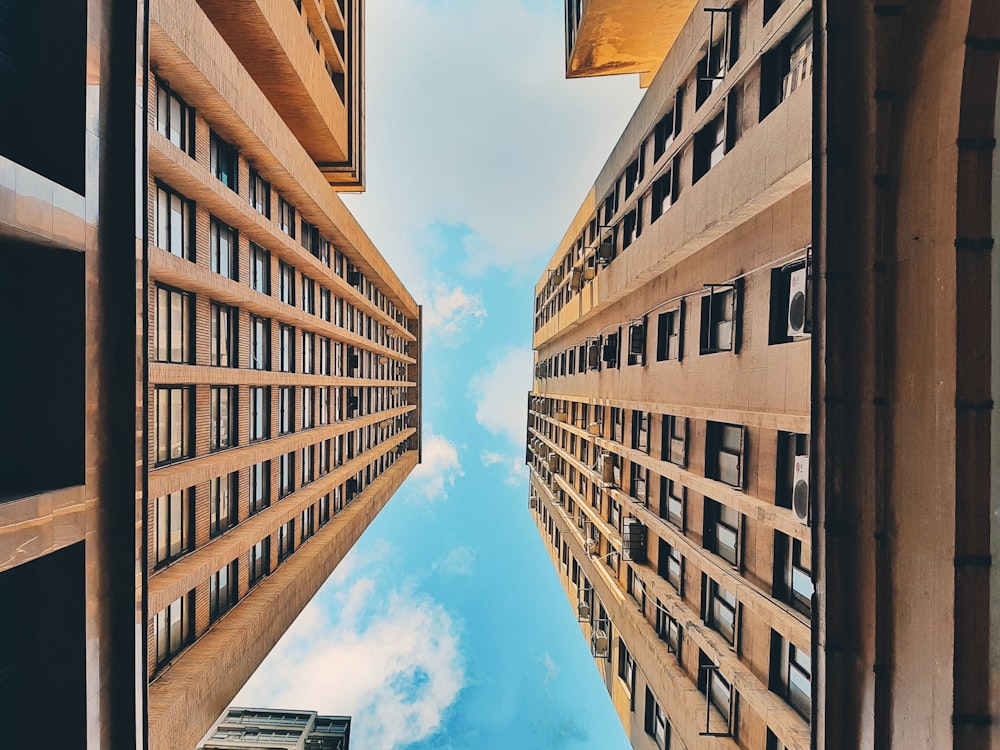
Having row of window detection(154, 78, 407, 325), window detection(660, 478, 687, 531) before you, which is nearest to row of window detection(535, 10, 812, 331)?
window detection(660, 478, 687, 531)

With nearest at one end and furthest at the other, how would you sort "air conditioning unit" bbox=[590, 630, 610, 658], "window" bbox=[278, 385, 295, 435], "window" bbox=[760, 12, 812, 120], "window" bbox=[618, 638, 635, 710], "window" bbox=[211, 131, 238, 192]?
"window" bbox=[760, 12, 812, 120] → "window" bbox=[211, 131, 238, 192] → "window" bbox=[618, 638, 635, 710] → "window" bbox=[278, 385, 295, 435] → "air conditioning unit" bbox=[590, 630, 610, 658]

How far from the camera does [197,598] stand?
15609 mm

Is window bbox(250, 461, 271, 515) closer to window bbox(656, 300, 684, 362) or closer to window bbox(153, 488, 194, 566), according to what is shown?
window bbox(153, 488, 194, 566)

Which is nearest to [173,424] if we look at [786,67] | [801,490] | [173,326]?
[173,326]

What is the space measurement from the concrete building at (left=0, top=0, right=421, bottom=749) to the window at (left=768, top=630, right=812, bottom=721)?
13.4 m

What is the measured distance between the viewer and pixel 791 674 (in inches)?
419

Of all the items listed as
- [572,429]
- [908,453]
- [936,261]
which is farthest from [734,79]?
[572,429]

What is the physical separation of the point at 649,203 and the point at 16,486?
18576 millimetres

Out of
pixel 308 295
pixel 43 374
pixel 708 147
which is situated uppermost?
pixel 708 147

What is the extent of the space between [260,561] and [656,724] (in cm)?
1600

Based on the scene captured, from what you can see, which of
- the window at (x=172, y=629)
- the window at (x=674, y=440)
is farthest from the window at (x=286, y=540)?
the window at (x=674, y=440)

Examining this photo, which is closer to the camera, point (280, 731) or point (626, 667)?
point (626, 667)

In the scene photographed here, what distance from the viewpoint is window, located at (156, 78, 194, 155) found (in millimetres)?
13391

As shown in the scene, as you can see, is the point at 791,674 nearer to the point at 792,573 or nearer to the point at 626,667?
the point at 792,573
